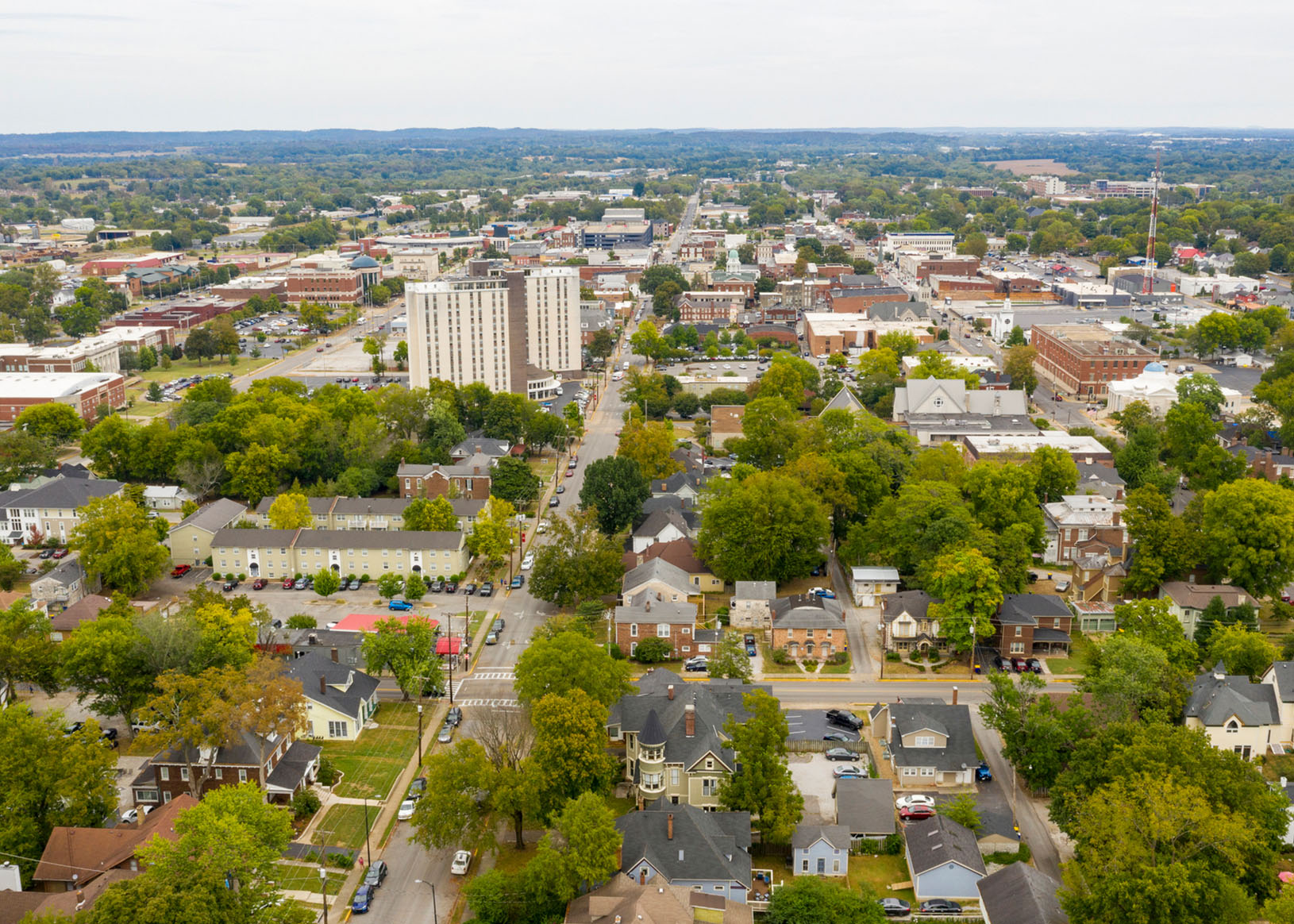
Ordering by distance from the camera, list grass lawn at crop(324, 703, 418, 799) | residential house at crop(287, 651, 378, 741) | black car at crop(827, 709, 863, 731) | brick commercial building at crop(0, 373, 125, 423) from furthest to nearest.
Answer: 1. brick commercial building at crop(0, 373, 125, 423)
2. black car at crop(827, 709, 863, 731)
3. residential house at crop(287, 651, 378, 741)
4. grass lawn at crop(324, 703, 418, 799)

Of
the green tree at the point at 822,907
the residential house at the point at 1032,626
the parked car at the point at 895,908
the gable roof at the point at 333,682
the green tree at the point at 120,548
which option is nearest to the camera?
the green tree at the point at 822,907

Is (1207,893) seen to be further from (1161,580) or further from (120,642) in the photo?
(120,642)

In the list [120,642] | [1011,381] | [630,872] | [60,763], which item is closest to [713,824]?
[630,872]

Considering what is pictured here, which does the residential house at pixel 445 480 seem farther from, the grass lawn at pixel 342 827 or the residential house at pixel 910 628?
the grass lawn at pixel 342 827

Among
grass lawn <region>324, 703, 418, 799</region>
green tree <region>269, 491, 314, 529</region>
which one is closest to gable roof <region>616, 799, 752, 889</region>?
grass lawn <region>324, 703, 418, 799</region>

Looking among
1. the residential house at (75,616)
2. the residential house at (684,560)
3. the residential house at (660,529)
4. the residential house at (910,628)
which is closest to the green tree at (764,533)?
the residential house at (684,560)

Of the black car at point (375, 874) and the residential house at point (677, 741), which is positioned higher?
the residential house at point (677, 741)

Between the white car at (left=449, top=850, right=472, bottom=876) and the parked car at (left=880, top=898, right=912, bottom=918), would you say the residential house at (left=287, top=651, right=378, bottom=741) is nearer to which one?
the white car at (left=449, top=850, right=472, bottom=876)
